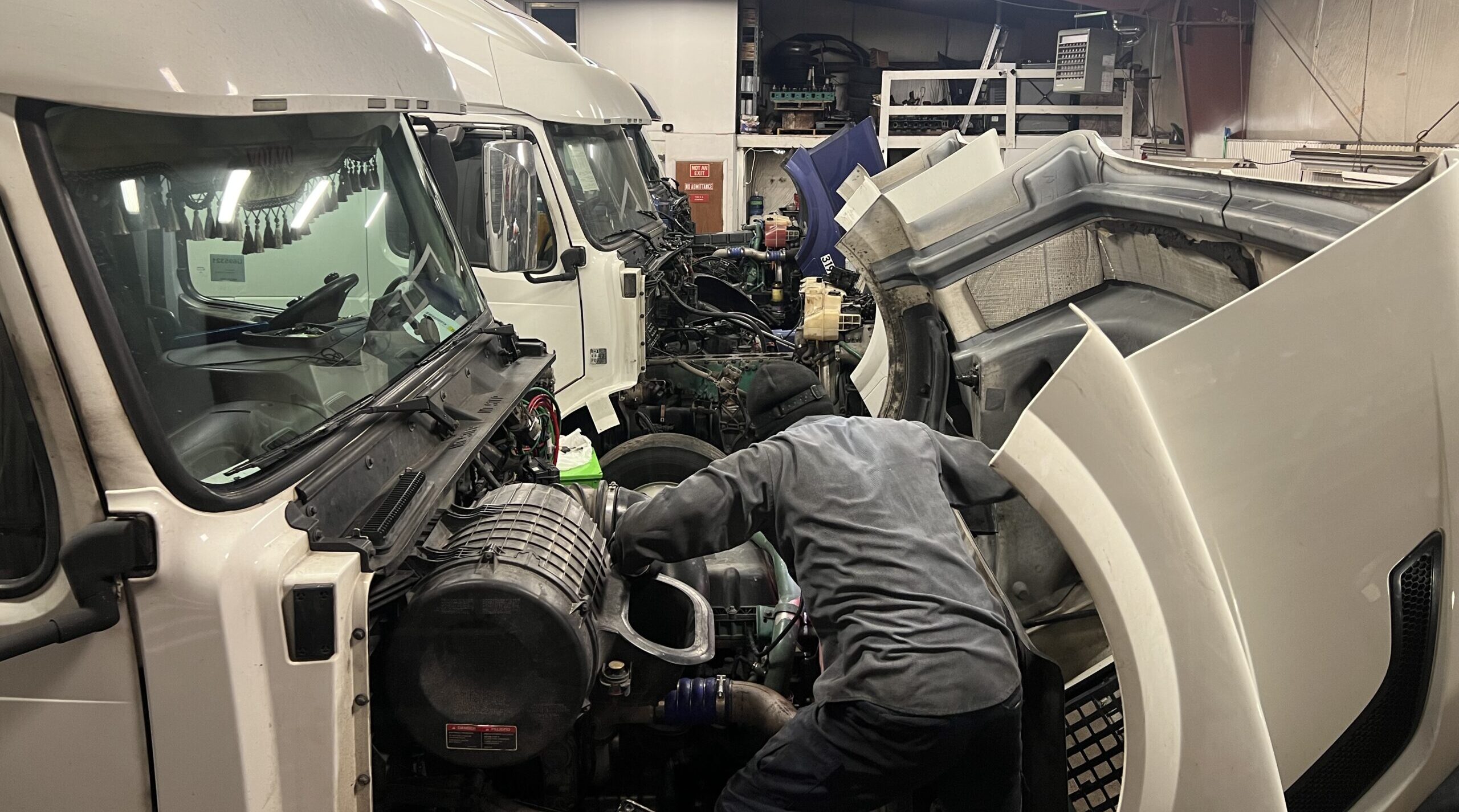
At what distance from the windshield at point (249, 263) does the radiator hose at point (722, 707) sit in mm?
1144

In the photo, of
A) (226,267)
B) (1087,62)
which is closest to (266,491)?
(226,267)

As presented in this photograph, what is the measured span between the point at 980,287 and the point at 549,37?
418cm

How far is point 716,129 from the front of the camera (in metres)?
14.1

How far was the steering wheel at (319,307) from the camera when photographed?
8.21ft

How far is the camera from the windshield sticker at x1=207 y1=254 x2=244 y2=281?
2.17 metres

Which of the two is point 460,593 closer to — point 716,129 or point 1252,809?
point 1252,809

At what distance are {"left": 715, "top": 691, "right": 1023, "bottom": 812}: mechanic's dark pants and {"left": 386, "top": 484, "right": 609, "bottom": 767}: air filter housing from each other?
0.55m

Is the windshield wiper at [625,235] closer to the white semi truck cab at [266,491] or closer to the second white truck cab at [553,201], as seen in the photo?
the second white truck cab at [553,201]

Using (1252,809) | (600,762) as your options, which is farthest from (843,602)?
(1252,809)

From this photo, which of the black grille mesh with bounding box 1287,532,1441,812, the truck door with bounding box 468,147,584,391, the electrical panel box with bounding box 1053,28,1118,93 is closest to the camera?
the black grille mesh with bounding box 1287,532,1441,812

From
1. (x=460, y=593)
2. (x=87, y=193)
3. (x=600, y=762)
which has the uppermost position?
(x=87, y=193)

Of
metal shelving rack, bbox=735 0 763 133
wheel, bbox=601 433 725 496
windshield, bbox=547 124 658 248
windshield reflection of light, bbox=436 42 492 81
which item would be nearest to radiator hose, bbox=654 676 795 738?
wheel, bbox=601 433 725 496

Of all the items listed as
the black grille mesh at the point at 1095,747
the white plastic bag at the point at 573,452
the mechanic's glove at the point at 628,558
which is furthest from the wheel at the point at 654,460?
the black grille mesh at the point at 1095,747

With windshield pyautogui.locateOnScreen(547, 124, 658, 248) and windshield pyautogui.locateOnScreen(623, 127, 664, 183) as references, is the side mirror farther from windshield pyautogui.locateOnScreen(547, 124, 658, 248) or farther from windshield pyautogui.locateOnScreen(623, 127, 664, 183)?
windshield pyautogui.locateOnScreen(623, 127, 664, 183)
